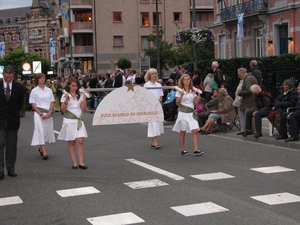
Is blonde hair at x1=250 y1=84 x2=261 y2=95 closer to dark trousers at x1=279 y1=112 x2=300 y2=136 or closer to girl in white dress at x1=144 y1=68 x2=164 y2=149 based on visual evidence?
dark trousers at x1=279 y1=112 x2=300 y2=136

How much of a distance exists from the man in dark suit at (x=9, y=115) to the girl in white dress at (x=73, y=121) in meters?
0.98

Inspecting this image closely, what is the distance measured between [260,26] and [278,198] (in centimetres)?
2950

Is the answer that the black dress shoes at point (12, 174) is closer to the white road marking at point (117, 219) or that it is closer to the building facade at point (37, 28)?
the white road marking at point (117, 219)

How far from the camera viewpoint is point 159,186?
9.30m

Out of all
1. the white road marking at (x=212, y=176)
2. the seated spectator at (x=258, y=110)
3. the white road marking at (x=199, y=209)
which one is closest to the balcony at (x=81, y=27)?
the seated spectator at (x=258, y=110)

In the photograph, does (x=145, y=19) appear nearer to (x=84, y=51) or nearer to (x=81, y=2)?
(x=81, y=2)

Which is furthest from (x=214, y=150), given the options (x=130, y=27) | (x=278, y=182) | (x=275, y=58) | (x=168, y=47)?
(x=130, y=27)

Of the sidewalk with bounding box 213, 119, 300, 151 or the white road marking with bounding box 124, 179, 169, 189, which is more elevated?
the sidewalk with bounding box 213, 119, 300, 151

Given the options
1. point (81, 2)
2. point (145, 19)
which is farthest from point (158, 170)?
point (145, 19)

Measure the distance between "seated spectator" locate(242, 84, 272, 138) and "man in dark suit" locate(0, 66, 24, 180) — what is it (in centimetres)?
681

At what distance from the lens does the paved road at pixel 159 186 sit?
7414mm

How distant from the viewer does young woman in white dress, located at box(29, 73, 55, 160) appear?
12833 mm

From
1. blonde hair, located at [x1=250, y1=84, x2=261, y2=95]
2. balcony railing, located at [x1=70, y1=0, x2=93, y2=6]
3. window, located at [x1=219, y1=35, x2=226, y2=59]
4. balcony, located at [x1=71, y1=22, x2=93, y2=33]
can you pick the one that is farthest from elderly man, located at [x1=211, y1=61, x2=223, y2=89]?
balcony railing, located at [x1=70, y1=0, x2=93, y2=6]

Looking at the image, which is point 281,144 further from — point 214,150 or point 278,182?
point 278,182
